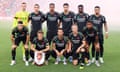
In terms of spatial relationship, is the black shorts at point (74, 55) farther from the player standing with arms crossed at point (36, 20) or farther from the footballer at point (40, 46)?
the player standing with arms crossed at point (36, 20)

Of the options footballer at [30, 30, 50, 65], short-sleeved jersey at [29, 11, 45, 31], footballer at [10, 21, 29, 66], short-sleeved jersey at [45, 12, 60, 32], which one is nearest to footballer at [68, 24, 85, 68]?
footballer at [30, 30, 50, 65]

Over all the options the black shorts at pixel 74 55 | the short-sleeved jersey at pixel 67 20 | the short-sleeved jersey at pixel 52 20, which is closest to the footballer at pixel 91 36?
the black shorts at pixel 74 55

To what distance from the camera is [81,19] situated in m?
12.1

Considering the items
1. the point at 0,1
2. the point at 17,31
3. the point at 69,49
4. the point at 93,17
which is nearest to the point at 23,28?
the point at 17,31

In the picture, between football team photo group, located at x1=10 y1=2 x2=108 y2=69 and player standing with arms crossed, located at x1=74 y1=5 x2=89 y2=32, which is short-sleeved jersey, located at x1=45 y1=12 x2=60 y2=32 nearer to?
football team photo group, located at x1=10 y1=2 x2=108 y2=69

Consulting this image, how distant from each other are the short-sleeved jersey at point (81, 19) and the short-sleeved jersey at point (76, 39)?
681 millimetres

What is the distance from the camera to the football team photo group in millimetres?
11281

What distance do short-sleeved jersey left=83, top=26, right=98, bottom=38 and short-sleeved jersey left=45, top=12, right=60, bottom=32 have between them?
1289mm

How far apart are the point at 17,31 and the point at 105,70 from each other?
10.5 feet

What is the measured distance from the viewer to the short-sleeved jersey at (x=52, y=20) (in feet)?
40.1

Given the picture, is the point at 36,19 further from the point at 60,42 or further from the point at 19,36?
the point at 60,42

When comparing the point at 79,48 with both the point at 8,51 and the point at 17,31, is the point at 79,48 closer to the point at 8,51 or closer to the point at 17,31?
the point at 17,31

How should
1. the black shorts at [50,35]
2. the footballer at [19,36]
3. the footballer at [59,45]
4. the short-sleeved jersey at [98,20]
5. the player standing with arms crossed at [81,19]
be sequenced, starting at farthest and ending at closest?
the black shorts at [50,35] < the player standing with arms crossed at [81,19] < the short-sleeved jersey at [98,20] < the footballer at [59,45] < the footballer at [19,36]

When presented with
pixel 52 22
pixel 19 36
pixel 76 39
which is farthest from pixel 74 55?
pixel 19 36
